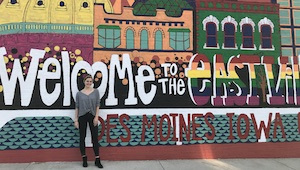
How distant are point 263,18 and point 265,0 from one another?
0.46 metres

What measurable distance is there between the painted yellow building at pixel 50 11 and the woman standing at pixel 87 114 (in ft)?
4.68

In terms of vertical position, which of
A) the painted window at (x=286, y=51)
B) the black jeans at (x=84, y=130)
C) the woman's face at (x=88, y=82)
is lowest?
the black jeans at (x=84, y=130)

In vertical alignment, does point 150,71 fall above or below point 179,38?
below

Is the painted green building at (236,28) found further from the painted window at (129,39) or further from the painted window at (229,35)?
the painted window at (129,39)

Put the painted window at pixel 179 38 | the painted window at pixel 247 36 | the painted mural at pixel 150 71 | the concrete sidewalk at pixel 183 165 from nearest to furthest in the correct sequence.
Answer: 1. the concrete sidewalk at pixel 183 165
2. the painted mural at pixel 150 71
3. the painted window at pixel 179 38
4. the painted window at pixel 247 36

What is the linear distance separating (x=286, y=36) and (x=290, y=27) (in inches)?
10.4

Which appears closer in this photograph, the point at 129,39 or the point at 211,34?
the point at 129,39

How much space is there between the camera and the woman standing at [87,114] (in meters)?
5.56

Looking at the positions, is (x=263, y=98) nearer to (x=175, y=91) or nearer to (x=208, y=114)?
(x=208, y=114)

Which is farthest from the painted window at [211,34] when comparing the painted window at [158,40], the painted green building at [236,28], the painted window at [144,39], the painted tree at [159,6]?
the painted window at [144,39]

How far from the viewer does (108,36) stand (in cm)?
607

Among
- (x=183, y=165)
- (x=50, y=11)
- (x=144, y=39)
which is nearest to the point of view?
(x=183, y=165)

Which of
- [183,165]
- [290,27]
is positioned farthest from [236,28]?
[183,165]

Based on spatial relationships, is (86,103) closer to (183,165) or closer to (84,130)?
(84,130)
